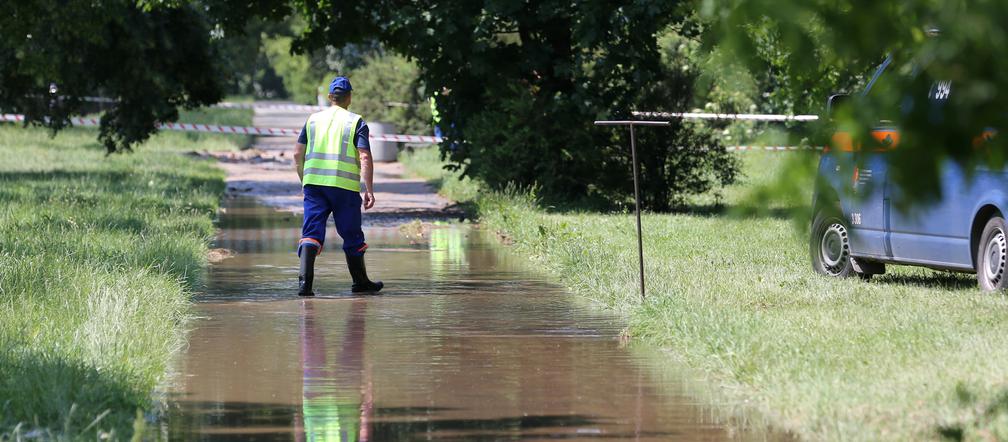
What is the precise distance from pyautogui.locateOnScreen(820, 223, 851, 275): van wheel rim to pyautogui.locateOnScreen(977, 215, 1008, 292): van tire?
1.55 m

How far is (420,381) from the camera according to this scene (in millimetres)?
8711

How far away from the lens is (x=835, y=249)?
528 inches

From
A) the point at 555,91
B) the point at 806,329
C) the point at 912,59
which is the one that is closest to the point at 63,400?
the point at 912,59

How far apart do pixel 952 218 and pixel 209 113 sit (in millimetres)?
62369

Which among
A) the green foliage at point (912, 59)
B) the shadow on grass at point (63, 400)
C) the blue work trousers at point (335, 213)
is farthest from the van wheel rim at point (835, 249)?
the green foliage at point (912, 59)

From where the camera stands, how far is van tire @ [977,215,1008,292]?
11.2 meters

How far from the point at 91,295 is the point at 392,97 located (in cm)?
3174

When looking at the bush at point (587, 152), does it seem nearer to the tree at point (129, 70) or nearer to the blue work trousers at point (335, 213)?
the tree at point (129, 70)

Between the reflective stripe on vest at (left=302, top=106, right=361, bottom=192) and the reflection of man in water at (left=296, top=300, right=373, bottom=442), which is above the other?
the reflective stripe on vest at (left=302, top=106, right=361, bottom=192)

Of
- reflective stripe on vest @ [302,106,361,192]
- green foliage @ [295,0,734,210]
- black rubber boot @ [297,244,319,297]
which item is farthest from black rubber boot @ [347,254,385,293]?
green foliage @ [295,0,734,210]

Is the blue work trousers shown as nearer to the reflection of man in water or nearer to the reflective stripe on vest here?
the reflective stripe on vest

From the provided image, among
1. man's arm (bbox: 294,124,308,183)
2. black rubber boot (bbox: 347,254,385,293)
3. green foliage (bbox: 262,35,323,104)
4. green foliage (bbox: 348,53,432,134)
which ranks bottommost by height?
black rubber boot (bbox: 347,254,385,293)

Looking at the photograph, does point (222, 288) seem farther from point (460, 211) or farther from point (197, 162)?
point (197, 162)

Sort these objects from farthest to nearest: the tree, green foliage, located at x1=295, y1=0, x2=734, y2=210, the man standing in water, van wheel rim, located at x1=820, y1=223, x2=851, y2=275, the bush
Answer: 1. the tree
2. the bush
3. green foliage, located at x1=295, y1=0, x2=734, y2=210
4. van wheel rim, located at x1=820, y1=223, x2=851, y2=275
5. the man standing in water
